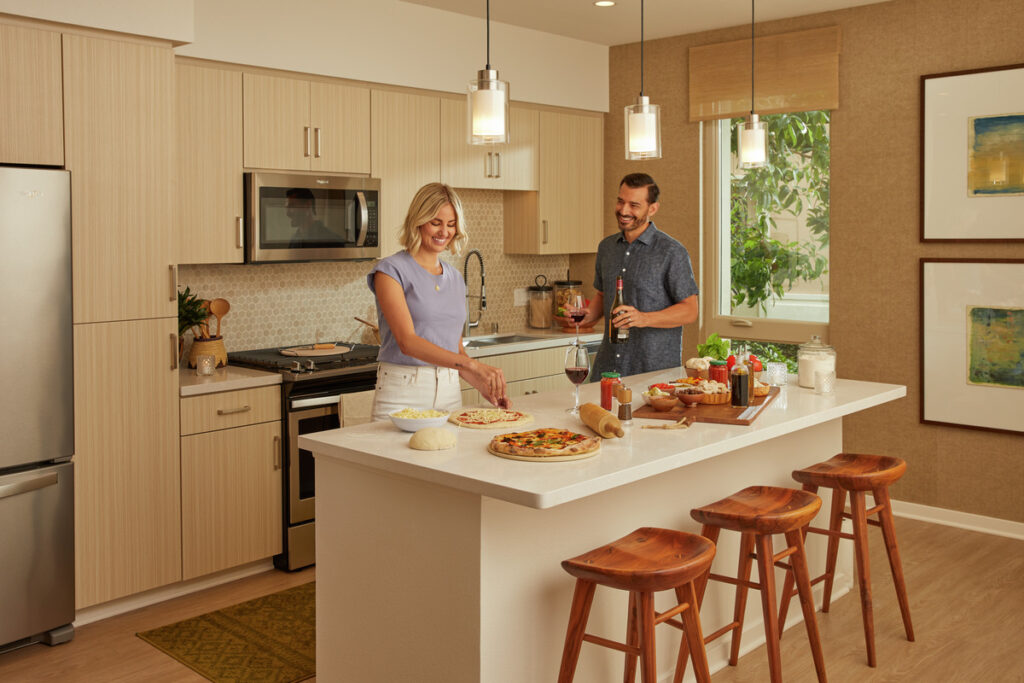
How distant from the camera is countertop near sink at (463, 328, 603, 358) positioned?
5.10 metres

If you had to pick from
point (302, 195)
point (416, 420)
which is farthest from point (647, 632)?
point (302, 195)

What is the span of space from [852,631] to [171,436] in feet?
9.11

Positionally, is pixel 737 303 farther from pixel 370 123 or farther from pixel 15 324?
pixel 15 324

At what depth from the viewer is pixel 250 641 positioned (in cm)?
357

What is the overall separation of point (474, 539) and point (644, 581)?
17.0 inches

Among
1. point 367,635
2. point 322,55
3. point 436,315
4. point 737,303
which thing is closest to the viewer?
point 367,635

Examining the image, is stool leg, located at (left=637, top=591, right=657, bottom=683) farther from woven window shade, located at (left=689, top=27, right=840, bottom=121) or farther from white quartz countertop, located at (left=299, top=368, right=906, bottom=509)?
woven window shade, located at (left=689, top=27, right=840, bottom=121)

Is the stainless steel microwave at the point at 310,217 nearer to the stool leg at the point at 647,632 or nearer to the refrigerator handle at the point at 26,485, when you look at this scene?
the refrigerator handle at the point at 26,485

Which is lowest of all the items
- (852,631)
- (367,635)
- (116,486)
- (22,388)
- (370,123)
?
(852,631)

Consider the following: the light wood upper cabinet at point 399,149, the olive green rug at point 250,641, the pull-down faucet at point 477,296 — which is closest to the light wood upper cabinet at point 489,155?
the light wood upper cabinet at point 399,149

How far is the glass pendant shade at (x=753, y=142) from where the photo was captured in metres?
3.96

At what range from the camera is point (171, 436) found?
383 cm

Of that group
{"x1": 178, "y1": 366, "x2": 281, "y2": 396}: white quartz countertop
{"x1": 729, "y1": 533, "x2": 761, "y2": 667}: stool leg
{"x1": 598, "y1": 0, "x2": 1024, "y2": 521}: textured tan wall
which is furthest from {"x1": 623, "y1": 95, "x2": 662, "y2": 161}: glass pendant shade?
{"x1": 598, "y1": 0, "x2": 1024, "y2": 521}: textured tan wall

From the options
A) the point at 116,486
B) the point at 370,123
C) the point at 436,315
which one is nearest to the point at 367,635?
the point at 436,315
